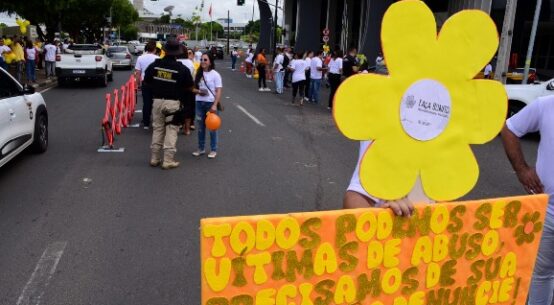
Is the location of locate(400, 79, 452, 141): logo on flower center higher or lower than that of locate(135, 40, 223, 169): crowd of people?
Answer: higher

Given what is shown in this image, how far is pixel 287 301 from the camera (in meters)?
2.01

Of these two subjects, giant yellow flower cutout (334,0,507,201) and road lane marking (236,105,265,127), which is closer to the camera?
giant yellow flower cutout (334,0,507,201)

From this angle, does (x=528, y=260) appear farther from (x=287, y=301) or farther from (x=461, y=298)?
(x=287, y=301)

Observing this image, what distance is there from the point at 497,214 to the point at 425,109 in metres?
0.65

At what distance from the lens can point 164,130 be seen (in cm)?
703

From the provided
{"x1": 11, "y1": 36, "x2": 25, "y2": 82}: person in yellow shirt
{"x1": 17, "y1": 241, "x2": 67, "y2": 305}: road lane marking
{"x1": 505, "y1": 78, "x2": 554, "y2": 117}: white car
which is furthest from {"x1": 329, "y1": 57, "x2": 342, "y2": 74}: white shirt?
{"x1": 11, "y1": 36, "x2": 25, "y2": 82}: person in yellow shirt

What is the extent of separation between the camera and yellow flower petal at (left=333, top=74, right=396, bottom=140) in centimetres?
185

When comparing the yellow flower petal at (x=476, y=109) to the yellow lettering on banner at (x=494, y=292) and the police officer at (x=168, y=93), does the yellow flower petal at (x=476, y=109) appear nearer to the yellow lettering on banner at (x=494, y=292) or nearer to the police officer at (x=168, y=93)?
the yellow lettering on banner at (x=494, y=292)

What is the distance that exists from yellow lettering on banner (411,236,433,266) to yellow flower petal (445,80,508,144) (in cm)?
46

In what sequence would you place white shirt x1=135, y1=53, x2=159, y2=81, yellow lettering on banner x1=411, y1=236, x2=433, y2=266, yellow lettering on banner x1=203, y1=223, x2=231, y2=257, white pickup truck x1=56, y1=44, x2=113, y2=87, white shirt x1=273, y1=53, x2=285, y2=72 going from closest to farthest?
1. yellow lettering on banner x1=203, y1=223, x2=231, y2=257
2. yellow lettering on banner x1=411, y1=236, x2=433, y2=266
3. white shirt x1=135, y1=53, x2=159, y2=81
4. white pickup truck x1=56, y1=44, x2=113, y2=87
5. white shirt x1=273, y1=53, x2=285, y2=72

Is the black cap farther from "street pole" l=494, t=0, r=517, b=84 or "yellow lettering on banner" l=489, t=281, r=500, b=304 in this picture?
"street pole" l=494, t=0, r=517, b=84

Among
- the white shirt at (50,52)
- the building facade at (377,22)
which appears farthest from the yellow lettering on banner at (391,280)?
the building facade at (377,22)

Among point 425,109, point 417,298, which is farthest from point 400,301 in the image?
point 425,109

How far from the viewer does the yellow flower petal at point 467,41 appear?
2.00 m
